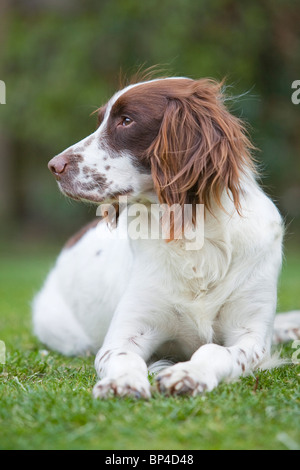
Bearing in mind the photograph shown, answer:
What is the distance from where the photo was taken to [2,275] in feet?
41.6

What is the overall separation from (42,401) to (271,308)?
56.0 inches

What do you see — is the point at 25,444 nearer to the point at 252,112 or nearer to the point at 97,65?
the point at 252,112

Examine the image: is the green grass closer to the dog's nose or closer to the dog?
the dog

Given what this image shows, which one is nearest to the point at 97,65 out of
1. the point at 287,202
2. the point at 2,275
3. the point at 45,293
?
the point at 287,202

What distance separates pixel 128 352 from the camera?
10.6 feet

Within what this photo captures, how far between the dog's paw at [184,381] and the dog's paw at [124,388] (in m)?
0.07

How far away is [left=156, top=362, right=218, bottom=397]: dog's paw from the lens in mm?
2789

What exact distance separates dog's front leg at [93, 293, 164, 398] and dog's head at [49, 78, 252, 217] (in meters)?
0.63

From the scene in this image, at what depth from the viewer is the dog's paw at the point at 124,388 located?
2760 mm

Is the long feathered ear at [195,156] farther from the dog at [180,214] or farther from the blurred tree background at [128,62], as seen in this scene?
the blurred tree background at [128,62]

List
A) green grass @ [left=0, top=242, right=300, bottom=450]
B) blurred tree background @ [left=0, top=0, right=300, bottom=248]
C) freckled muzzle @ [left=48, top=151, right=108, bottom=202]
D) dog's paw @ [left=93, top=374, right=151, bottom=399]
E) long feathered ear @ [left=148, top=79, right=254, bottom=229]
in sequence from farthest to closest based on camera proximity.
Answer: blurred tree background @ [left=0, top=0, right=300, bottom=248]
freckled muzzle @ [left=48, top=151, right=108, bottom=202]
long feathered ear @ [left=148, top=79, right=254, bottom=229]
dog's paw @ [left=93, top=374, right=151, bottom=399]
green grass @ [left=0, top=242, right=300, bottom=450]

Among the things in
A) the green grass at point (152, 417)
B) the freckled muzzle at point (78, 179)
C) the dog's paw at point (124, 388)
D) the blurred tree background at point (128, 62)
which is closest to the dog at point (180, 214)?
the freckled muzzle at point (78, 179)

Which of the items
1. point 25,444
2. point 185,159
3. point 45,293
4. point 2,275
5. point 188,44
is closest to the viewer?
point 25,444

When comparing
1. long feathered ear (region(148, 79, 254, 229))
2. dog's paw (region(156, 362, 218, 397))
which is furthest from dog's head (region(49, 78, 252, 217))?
dog's paw (region(156, 362, 218, 397))
